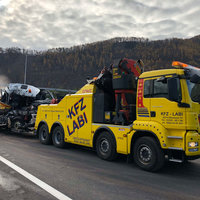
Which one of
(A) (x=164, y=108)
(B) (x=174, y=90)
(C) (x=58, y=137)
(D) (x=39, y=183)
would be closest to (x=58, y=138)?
(C) (x=58, y=137)

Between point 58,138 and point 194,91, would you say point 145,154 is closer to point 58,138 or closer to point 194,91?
point 194,91

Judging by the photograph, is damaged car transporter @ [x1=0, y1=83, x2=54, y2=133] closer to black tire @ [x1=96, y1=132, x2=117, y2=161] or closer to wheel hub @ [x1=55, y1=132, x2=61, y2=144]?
wheel hub @ [x1=55, y1=132, x2=61, y2=144]

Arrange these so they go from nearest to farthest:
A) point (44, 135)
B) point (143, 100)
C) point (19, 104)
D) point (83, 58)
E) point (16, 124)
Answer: point (143, 100) → point (44, 135) → point (16, 124) → point (19, 104) → point (83, 58)

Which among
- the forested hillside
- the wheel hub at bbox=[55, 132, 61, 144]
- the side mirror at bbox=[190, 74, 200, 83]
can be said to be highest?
the forested hillside

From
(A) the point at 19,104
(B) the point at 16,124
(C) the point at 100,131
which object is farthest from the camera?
(A) the point at 19,104

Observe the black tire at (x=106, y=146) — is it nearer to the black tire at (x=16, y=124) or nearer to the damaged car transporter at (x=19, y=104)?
the damaged car transporter at (x=19, y=104)

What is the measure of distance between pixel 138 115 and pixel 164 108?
82 cm

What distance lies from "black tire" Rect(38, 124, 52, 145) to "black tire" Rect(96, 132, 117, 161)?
3.10 m

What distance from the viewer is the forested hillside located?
2896 inches

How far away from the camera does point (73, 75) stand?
260 feet

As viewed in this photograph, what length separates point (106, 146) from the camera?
21.9 ft

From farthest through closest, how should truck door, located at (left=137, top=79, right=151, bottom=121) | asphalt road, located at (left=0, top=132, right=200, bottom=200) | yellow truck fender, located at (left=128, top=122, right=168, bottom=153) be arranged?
truck door, located at (left=137, top=79, right=151, bottom=121) → yellow truck fender, located at (left=128, top=122, right=168, bottom=153) → asphalt road, located at (left=0, top=132, right=200, bottom=200)

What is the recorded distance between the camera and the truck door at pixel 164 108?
16.5 feet

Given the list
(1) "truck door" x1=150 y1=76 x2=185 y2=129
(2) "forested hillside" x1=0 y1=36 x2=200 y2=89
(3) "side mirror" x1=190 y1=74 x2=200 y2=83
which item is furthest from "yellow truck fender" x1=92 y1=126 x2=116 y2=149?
(2) "forested hillside" x1=0 y1=36 x2=200 y2=89
